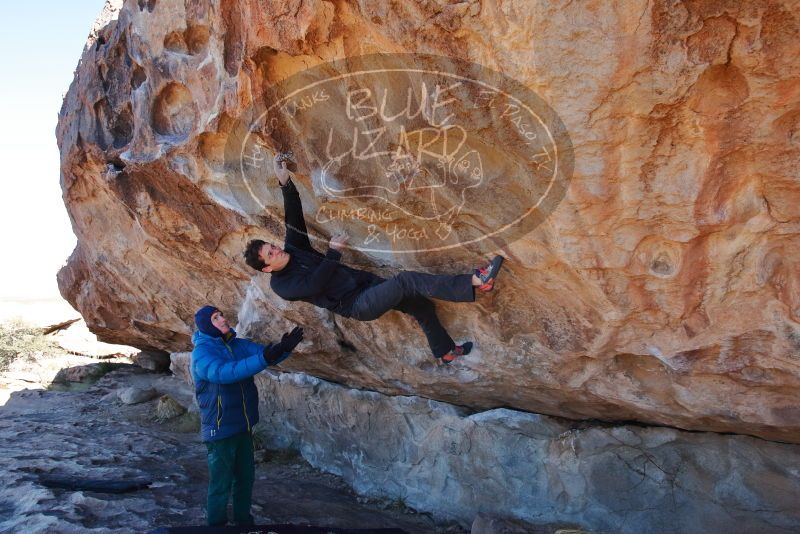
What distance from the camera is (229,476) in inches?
149

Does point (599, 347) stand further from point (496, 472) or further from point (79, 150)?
point (79, 150)

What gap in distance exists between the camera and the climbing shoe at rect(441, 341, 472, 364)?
413 cm

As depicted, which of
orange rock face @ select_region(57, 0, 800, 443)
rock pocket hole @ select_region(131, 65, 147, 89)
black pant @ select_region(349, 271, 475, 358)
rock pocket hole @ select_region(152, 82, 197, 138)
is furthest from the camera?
rock pocket hole @ select_region(131, 65, 147, 89)

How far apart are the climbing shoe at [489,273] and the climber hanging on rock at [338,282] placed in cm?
12

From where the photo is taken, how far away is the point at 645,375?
3.64 m

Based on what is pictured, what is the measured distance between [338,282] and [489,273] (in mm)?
1033

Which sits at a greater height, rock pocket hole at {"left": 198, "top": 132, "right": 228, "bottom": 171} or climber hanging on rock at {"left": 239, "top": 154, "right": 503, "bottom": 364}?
rock pocket hole at {"left": 198, "top": 132, "right": 228, "bottom": 171}

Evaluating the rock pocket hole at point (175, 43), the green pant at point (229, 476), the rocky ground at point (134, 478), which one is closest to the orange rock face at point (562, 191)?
the rock pocket hole at point (175, 43)

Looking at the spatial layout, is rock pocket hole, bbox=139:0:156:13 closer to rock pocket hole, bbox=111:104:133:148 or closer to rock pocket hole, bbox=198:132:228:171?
rock pocket hole, bbox=111:104:133:148

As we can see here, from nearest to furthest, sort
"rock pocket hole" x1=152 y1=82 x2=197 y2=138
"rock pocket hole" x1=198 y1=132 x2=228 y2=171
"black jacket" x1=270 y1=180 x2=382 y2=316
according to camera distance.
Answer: "black jacket" x1=270 y1=180 x2=382 y2=316, "rock pocket hole" x1=198 y1=132 x2=228 y2=171, "rock pocket hole" x1=152 y1=82 x2=197 y2=138

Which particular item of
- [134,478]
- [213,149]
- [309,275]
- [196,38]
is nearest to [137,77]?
[196,38]

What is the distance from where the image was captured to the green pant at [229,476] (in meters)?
3.75

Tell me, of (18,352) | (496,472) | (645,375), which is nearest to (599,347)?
(645,375)

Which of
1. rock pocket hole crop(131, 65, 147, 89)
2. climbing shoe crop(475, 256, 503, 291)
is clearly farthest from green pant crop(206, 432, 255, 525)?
rock pocket hole crop(131, 65, 147, 89)
